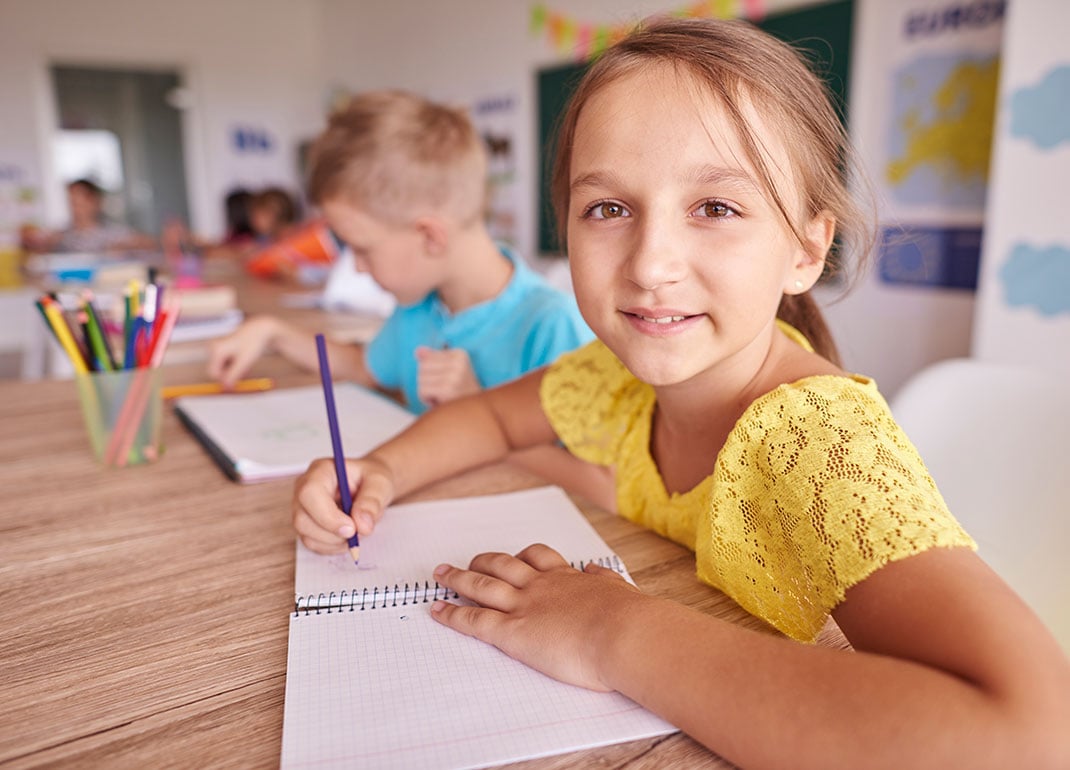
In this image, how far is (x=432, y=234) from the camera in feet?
4.08

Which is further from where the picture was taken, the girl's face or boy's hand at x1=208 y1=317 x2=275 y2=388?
boy's hand at x1=208 y1=317 x2=275 y2=388

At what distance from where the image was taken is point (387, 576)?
0.58 meters

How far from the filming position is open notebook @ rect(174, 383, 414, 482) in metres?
0.83

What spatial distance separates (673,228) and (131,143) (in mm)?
8134

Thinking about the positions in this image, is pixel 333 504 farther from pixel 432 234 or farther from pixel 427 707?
pixel 432 234

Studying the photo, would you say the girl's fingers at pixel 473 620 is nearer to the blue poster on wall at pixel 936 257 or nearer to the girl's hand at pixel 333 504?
the girl's hand at pixel 333 504

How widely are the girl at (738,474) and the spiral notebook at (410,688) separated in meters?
0.02

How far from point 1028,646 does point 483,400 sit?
23.6 inches

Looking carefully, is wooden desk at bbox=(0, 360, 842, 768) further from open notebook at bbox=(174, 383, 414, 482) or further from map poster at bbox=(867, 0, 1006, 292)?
map poster at bbox=(867, 0, 1006, 292)

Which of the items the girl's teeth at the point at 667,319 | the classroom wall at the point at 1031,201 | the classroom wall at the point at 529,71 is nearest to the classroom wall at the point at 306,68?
the classroom wall at the point at 529,71

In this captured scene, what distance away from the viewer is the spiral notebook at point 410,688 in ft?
1.28

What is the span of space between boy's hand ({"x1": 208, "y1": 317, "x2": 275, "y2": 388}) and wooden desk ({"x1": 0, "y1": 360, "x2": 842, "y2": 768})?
1.01 ft

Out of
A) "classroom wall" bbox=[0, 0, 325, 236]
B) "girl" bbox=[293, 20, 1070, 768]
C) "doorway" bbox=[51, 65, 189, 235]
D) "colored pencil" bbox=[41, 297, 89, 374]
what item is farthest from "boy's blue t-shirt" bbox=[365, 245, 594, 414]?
"doorway" bbox=[51, 65, 189, 235]

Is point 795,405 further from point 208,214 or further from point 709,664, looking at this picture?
point 208,214
